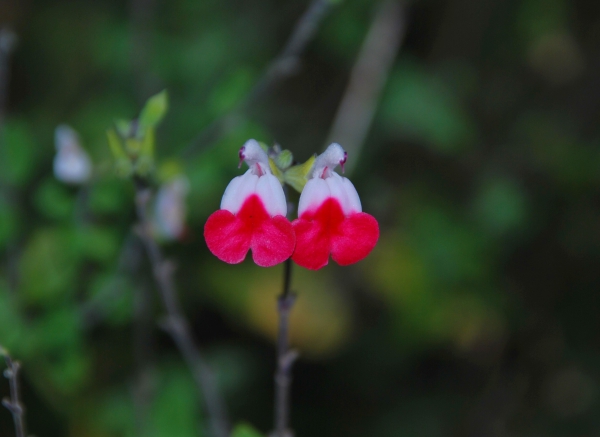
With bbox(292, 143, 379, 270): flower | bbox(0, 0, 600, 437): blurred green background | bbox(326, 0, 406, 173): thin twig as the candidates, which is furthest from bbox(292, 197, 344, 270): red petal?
bbox(326, 0, 406, 173): thin twig

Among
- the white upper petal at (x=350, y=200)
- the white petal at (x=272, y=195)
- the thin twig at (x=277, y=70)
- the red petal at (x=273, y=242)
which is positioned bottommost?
the red petal at (x=273, y=242)

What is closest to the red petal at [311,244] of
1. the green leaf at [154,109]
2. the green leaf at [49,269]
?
the green leaf at [154,109]

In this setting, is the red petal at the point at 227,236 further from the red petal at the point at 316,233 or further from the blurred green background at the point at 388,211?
the blurred green background at the point at 388,211

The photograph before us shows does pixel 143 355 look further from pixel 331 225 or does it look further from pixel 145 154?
pixel 331 225

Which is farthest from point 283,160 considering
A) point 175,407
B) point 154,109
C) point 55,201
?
point 175,407

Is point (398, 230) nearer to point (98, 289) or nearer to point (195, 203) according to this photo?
point (195, 203)

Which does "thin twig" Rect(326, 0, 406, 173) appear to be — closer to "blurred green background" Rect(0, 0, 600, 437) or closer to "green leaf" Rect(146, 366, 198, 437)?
"blurred green background" Rect(0, 0, 600, 437)

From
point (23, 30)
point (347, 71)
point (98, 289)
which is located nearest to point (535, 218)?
point (347, 71)
